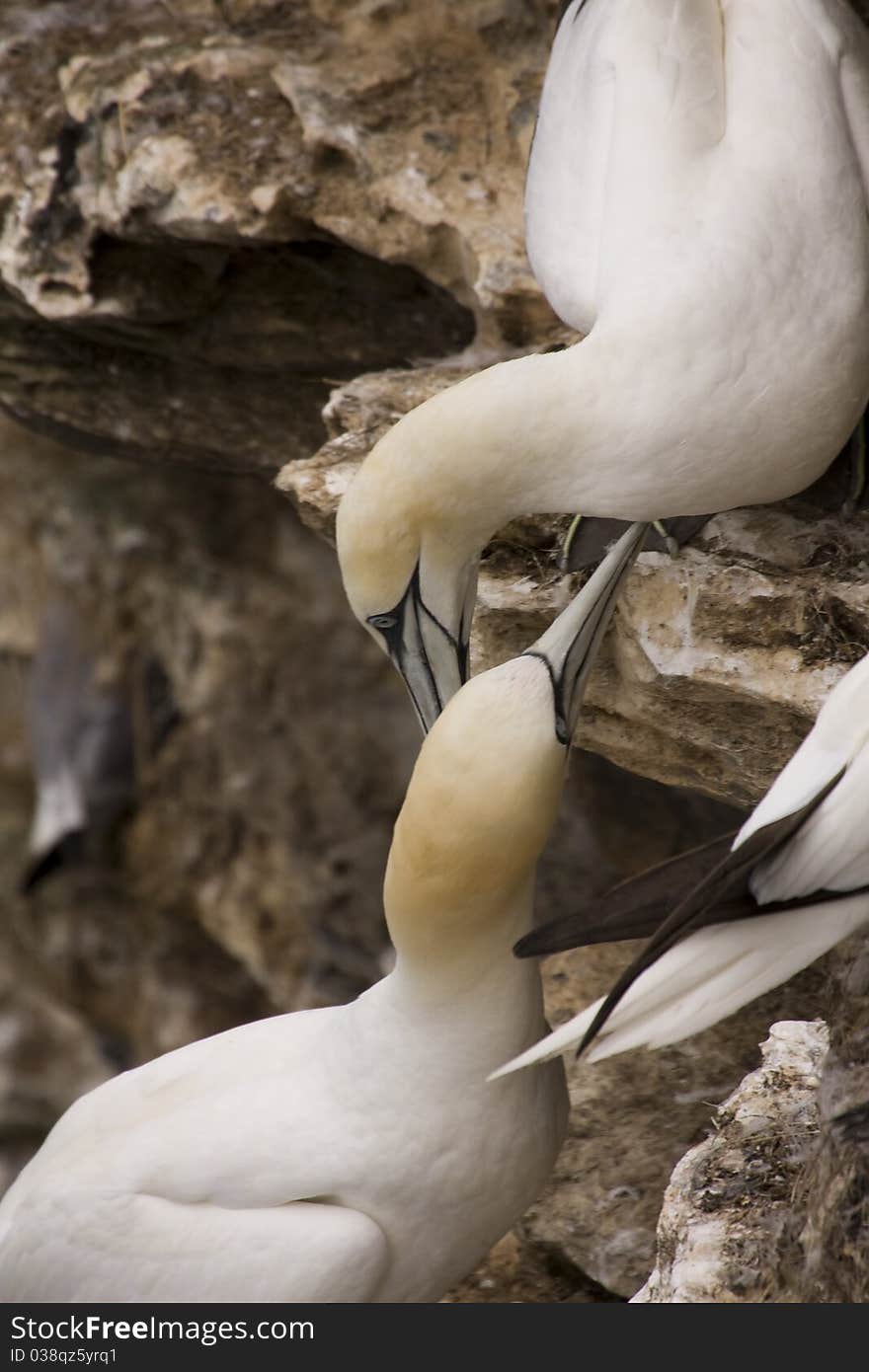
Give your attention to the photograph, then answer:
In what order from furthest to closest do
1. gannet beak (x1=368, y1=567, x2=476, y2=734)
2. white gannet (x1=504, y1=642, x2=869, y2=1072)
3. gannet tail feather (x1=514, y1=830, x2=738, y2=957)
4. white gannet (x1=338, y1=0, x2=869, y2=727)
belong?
gannet beak (x1=368, y1=567, x2=476, y2=734) < white gannet (x1=338, y1=0, x2=869, y2=727) < gannet tail feather (x1=514, y1=830, x2=738, y2=957) < white gannet (x1=504, y1=642, x2=869, y2=1072)

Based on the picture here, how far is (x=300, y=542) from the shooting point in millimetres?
5250

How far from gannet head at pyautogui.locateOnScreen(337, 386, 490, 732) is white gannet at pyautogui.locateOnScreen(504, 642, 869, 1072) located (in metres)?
0.72

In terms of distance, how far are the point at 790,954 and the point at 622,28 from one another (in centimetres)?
156

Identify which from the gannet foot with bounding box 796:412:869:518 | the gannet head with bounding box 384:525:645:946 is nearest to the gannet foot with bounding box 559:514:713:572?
the gannet foot with bounding box 796:412:869:518

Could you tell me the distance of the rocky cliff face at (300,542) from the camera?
2.61 metres

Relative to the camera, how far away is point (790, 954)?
6.38ft

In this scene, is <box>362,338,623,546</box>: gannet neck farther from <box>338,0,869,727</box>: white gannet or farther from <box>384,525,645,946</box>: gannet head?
<box>384,525,645,946</box>: gannet head

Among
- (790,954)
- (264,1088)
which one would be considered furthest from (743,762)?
(264,1088)

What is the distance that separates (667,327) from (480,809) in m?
0.75

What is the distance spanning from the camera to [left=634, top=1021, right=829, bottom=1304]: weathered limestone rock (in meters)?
2.10

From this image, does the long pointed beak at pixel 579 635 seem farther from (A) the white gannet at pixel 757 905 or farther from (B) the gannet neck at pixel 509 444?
(A) the white gannet at pixel 757 905

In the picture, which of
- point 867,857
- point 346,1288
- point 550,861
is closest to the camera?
point 867,857

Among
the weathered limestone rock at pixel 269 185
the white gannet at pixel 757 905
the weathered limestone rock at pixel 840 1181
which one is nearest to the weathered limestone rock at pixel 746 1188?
the weathered limestone rock at pixel 840 1181

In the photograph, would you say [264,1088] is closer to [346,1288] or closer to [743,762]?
[346,1288]
